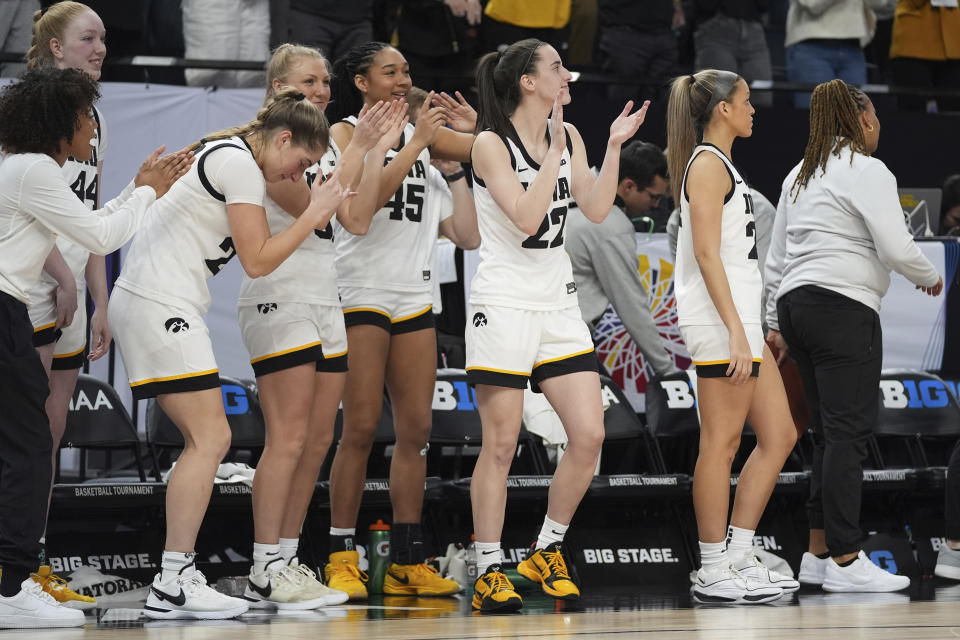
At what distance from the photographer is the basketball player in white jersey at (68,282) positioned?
4379 millimetres

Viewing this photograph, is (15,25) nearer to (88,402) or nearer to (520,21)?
(88,402)

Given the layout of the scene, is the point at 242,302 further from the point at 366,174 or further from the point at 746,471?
the point at 746,471

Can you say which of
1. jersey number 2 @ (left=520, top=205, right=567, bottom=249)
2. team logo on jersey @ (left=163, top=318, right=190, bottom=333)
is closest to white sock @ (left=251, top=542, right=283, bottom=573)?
team logo on jersey @ (left=163, top=318, right=190, bottom=333)

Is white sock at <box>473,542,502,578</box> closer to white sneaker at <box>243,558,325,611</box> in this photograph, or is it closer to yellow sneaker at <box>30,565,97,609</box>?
white sneaker at <box>243,558,325,611</box>

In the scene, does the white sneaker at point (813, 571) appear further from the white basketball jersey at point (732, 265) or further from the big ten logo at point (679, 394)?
the white basketball jersey at point (732, 265)

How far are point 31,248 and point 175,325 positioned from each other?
50cm

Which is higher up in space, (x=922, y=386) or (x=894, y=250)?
(x=894, y=250)

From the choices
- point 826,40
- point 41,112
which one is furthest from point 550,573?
point 826,40

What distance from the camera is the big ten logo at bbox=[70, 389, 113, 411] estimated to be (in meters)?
5.33

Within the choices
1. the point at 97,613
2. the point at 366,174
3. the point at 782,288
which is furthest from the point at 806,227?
the point at 97,613

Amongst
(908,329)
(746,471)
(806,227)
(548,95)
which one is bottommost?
(746,471)

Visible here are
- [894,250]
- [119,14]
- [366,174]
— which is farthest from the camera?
[119,14]

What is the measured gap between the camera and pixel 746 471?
478 centimetres

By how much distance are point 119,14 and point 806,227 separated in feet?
14.7
